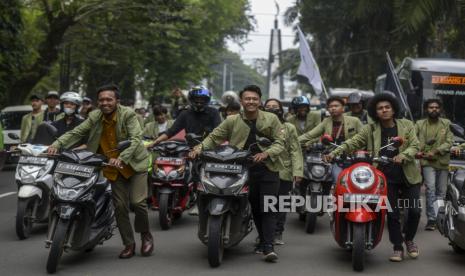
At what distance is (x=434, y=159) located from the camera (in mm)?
9461

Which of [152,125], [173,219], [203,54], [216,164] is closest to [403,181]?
[216,164]

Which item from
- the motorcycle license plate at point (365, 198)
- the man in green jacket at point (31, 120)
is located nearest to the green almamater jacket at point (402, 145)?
the motorcycle license plate at point (365, 198)

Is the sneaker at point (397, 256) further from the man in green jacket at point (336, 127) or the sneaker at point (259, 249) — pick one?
the man in green jacket at point (336, 127)

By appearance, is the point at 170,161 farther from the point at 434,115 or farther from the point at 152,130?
the point at 434,115

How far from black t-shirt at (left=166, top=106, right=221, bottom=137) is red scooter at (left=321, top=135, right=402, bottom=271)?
9.36 ft

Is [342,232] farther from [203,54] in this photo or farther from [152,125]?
[203,54]

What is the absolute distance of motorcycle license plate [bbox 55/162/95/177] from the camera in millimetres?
6422

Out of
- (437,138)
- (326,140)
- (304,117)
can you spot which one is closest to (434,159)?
(437,138)

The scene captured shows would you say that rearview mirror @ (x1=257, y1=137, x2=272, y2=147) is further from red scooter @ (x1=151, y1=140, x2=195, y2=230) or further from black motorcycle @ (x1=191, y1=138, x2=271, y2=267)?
red scooter @ (x1=151, y1=140, x2=195, y2=230)

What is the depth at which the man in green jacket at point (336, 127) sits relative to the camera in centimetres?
930

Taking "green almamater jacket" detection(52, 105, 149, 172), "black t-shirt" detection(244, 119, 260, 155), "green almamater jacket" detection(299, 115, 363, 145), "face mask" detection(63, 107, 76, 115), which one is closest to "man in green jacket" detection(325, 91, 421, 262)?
"black t-shirt" detection(244, 119, 260, 155)

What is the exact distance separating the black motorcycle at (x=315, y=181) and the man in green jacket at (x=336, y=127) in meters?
0.20

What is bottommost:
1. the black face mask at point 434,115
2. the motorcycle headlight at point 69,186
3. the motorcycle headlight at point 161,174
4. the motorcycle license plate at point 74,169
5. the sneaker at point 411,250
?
the sneaker at point 411,250

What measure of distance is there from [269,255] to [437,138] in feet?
11.9
